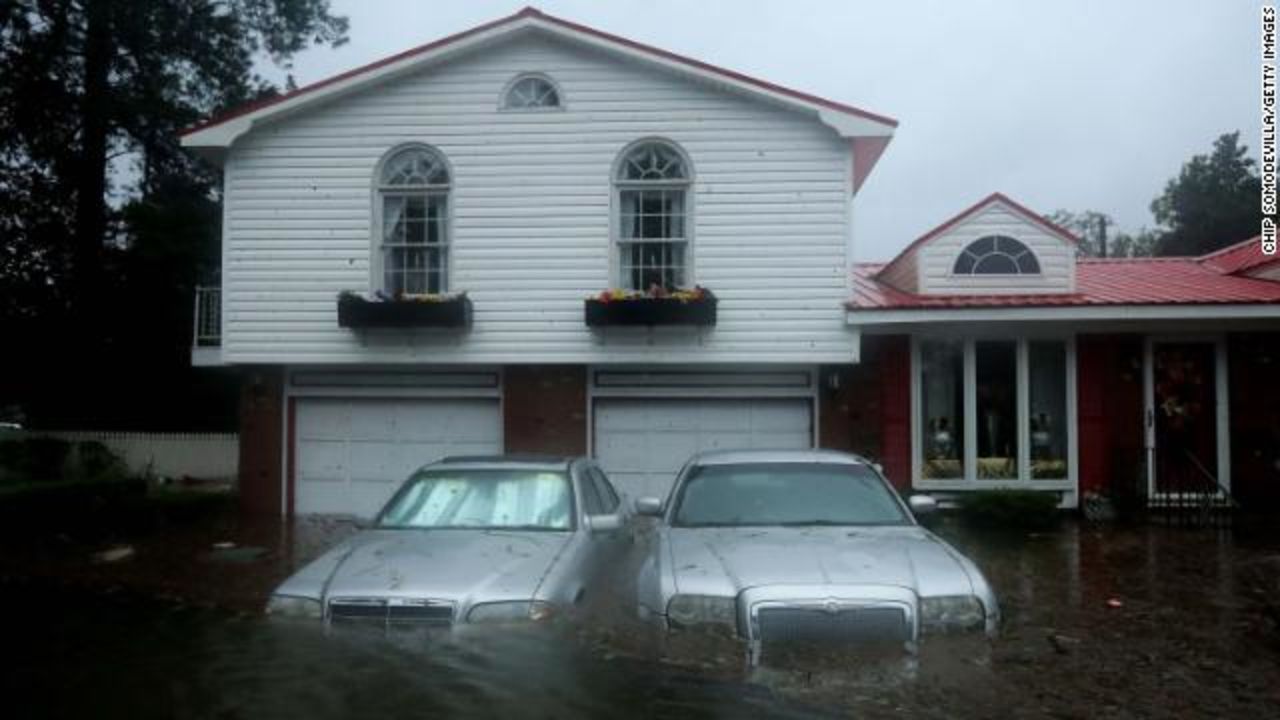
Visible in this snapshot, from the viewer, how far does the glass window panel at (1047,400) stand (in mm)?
14992

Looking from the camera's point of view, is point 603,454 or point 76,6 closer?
point 603,454

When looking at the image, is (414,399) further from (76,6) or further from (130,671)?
(76,6)

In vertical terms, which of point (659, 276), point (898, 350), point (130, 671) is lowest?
point (130, 671)

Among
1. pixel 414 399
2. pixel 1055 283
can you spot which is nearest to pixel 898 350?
pixel 1055 283

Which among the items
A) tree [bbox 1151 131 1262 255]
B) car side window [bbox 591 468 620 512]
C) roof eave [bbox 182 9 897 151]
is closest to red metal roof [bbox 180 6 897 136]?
roof eave [bbox 182 9 897 151]

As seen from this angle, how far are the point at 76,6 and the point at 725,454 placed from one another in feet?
69.6

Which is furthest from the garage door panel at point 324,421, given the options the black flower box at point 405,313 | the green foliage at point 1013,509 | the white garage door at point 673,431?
the green foliage at point 1013,509

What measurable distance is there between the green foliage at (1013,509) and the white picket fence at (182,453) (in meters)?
16.1

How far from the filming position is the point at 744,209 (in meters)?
14.3

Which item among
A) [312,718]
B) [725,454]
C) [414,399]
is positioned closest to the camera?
[312,718]

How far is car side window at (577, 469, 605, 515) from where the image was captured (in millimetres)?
8289

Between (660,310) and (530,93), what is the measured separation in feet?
11.3

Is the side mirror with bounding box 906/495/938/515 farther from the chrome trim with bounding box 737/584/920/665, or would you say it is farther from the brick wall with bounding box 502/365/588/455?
the brick wall with bounding box 502/365/588/455

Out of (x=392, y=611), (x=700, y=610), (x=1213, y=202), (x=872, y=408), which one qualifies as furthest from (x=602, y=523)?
(x=1213, y=202)
